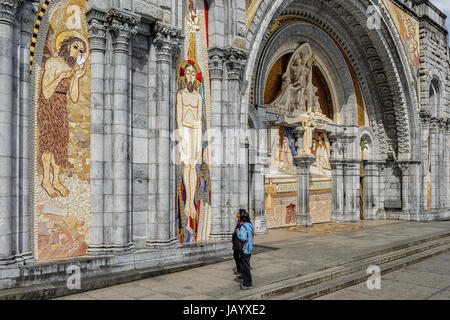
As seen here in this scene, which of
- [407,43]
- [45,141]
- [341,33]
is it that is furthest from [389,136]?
[45,141]

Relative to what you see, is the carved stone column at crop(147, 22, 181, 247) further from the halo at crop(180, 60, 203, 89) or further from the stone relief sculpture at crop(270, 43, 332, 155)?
the stone relief sculpture at crop(270, 43, 332, 155)

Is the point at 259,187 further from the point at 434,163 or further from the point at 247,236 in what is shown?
the point at 434,163

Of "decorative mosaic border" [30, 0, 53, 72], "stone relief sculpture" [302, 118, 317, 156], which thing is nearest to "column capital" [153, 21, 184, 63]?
"decorative mosaic border" [30, 0, 53, 72]

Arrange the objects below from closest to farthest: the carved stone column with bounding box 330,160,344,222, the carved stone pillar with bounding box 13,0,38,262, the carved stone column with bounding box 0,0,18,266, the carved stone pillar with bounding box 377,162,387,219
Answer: the carved stone column with bounding box 0,0,18,266 → the carved stone pillar with bounding box 13,0,38,262 → the carved stone column with bounding box 330,160,344,222 → the carved stone pillar with bounding box 377,162,387,219

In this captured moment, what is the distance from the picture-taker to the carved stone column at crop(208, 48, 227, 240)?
9344 mm

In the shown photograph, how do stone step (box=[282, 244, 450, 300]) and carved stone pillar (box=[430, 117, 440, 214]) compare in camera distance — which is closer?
stone step (box=[282, 244, 450, 300])

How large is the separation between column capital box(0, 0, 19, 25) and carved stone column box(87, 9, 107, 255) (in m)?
1.39

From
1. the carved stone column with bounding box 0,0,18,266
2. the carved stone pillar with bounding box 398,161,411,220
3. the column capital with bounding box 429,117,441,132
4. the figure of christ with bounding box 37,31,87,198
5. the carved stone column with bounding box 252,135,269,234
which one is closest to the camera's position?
the carved stone column with bounding box 0,0,18,266

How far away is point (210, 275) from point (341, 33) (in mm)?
13750

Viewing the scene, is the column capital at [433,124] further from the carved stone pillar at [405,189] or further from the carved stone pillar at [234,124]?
the carved stone pillar at [234,124]

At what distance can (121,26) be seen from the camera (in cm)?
737

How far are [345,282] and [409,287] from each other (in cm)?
118

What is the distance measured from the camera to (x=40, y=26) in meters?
6.75

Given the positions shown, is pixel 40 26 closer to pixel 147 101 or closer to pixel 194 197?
pixel 147 101
